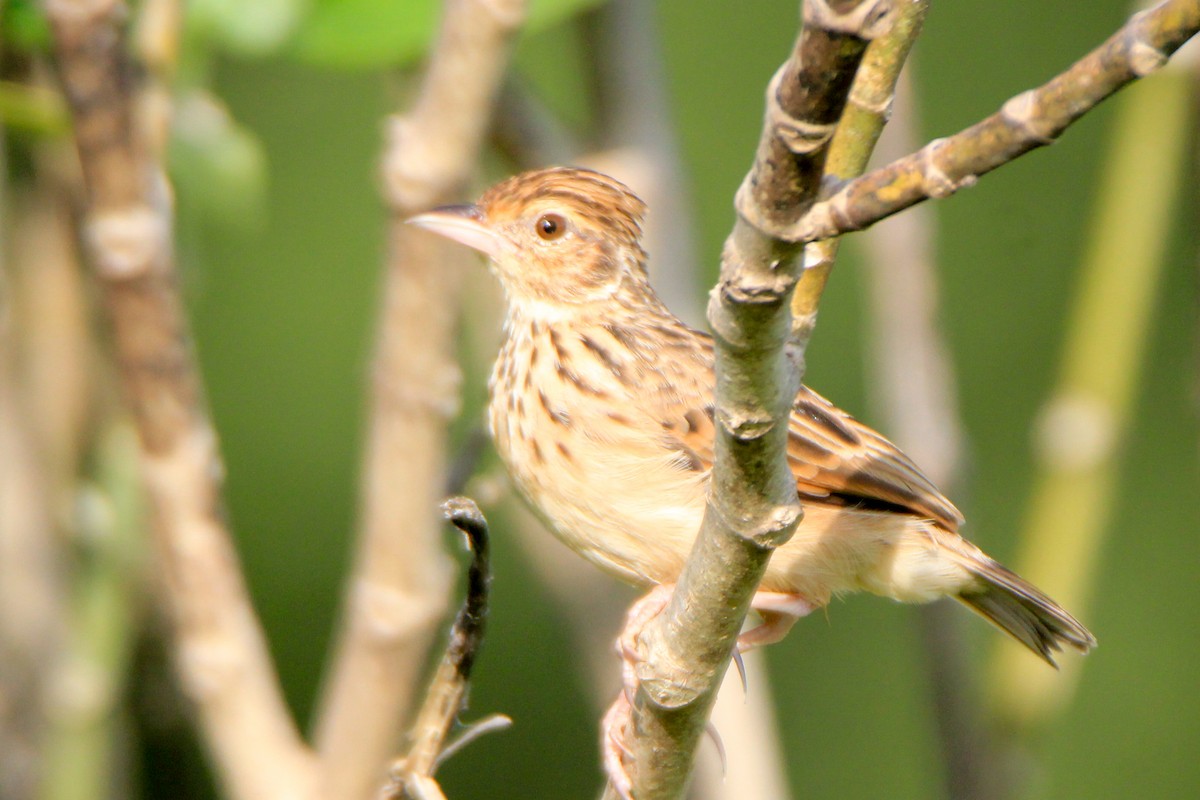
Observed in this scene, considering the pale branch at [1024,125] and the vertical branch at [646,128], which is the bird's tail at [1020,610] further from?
the pale branch at [1024,125]

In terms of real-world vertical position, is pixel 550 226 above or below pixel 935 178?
below

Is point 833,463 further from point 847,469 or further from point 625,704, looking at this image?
point 625,704

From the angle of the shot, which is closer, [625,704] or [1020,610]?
[625,704]

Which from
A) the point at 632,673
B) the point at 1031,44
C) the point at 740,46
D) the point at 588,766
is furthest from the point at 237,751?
the point at 1031,44

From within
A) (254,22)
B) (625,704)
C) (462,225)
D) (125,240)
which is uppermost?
(254,22)

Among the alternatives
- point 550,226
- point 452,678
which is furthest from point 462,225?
point 452,678

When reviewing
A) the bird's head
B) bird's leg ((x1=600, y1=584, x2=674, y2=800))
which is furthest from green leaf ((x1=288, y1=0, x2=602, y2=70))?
bird's leg ((x1=600, y1=584, x2=674, y2=800))

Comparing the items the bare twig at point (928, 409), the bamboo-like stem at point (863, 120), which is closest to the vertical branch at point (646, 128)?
the bare twig at point (928, 409)
